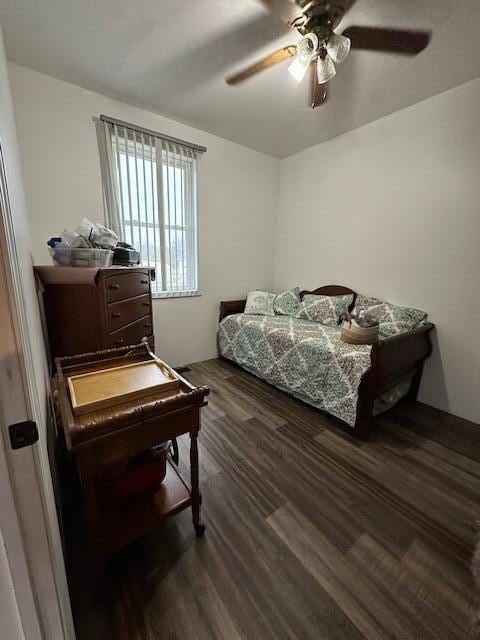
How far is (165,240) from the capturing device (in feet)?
8.48

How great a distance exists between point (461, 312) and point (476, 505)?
1383 mm

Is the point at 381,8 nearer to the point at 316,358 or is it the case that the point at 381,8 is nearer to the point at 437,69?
the point at 437,69

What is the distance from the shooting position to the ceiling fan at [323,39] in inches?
50.5

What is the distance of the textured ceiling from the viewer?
135 cm

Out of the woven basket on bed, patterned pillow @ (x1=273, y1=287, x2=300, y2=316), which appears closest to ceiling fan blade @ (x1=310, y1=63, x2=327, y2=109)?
the woven basket on bed

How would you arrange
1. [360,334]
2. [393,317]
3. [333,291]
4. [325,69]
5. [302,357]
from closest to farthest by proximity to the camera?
1. [325,69]
2. [360,334]
3. [302,357]
4. [393,317]
5. [333,291]

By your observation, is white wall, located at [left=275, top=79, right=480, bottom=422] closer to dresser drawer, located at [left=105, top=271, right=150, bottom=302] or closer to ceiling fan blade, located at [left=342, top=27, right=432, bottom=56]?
→ ceiling fan blade, located at [left=342, top=27, right=432, bottom=56]

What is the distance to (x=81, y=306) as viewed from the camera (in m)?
1.45

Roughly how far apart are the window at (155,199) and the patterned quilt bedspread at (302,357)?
31.9 inches

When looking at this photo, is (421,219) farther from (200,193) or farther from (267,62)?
(200,193)

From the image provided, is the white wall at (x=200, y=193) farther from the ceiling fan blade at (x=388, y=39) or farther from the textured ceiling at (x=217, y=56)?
the ceiling fan blade at (x=388, y=39)

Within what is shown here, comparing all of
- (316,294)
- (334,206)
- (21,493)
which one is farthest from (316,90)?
(21,493)

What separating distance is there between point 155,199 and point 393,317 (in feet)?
8.06

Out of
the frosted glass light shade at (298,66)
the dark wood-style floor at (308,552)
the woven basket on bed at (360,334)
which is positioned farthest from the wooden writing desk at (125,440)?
the frosted glass light shade at (298,66)
